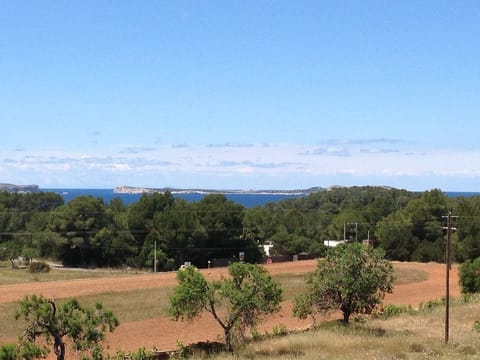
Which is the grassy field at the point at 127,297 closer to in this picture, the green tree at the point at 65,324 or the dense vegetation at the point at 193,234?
the dense vegetation at the point at 193,234

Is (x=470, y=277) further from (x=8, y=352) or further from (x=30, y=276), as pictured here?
(x=8, y=352)

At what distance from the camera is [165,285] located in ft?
152

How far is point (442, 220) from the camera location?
250 feet

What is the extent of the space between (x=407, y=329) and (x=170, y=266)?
4006 cm

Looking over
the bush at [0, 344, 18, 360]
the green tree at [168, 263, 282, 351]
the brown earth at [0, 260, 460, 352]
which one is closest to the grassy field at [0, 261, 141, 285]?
the brown earth at [0, 260, 460, 352]

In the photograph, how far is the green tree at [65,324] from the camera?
17547 mm

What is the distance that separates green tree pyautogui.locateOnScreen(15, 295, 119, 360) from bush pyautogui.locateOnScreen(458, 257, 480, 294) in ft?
102

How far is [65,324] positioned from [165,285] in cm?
2884

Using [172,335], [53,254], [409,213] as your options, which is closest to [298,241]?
[409,213]

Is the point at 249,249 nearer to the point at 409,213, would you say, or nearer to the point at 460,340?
the point at 409,213

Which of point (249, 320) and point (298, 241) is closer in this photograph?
point (249, 320)

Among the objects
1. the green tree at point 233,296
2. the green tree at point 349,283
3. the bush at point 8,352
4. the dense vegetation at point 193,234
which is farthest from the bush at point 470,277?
the bush at point 8,352

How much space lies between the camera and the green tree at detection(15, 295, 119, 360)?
1755cm

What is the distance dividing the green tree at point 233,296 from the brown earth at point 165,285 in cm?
292
